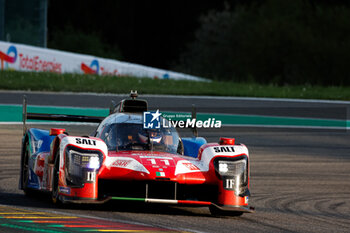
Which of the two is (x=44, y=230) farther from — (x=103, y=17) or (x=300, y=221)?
(x=103, y=17)

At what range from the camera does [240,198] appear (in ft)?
30.8

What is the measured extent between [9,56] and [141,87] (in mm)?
6194

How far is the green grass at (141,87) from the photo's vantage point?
25156mm

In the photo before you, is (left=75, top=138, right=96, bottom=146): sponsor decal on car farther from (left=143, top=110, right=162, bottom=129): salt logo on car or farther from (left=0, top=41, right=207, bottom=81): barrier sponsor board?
(left=0, top=41, right=207, bottom=81): barrier sponsor board

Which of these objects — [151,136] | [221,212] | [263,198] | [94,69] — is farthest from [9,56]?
[221,212]

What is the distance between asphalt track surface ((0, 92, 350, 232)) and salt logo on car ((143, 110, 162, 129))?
1.00 metres

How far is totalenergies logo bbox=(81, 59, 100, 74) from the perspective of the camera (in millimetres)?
32469

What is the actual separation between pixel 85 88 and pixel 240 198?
16254mm

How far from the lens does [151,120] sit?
408 inches

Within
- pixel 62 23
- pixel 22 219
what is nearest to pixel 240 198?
pixel 22 219

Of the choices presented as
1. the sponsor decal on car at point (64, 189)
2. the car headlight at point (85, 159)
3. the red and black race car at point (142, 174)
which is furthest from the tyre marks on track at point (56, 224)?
the car headlight at point (85, 159)

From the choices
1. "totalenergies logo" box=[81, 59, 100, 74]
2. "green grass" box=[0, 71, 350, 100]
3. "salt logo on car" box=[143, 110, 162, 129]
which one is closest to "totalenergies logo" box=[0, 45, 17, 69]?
"green grass" box=[0, 71, 350, 100]

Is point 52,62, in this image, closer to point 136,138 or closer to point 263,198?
point 263,198

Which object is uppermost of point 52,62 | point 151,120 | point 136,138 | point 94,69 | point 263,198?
point 52,62
